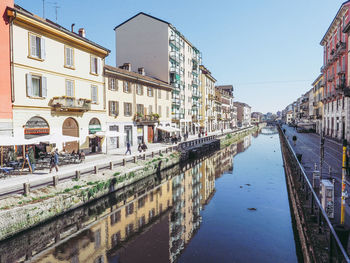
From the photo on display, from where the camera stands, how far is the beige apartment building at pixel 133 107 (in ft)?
95.3

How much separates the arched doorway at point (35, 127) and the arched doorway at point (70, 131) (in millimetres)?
1919

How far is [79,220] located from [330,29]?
51946 mm

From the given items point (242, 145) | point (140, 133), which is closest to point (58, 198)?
point (140, 133)

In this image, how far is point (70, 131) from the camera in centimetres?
2308

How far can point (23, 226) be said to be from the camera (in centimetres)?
1112

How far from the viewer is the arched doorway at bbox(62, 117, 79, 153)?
73.8 feet

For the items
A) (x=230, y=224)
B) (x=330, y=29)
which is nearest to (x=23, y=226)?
(x=230, y=224)

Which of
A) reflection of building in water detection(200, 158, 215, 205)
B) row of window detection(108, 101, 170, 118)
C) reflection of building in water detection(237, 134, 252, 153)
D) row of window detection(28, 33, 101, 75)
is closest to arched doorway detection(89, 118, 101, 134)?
row of window detection(108, 101, 170, 118)

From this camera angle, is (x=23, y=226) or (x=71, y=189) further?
(x=71, y=189)

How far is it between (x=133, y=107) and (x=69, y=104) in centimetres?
1187

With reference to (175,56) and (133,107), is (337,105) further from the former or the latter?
(133,107)

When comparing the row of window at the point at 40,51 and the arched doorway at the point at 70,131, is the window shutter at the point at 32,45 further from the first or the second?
the arched doorway at the point at 70,131

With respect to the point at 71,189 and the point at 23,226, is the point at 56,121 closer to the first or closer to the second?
the point at 71,189

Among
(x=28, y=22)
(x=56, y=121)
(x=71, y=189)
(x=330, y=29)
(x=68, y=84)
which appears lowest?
(x=71, y=189)
